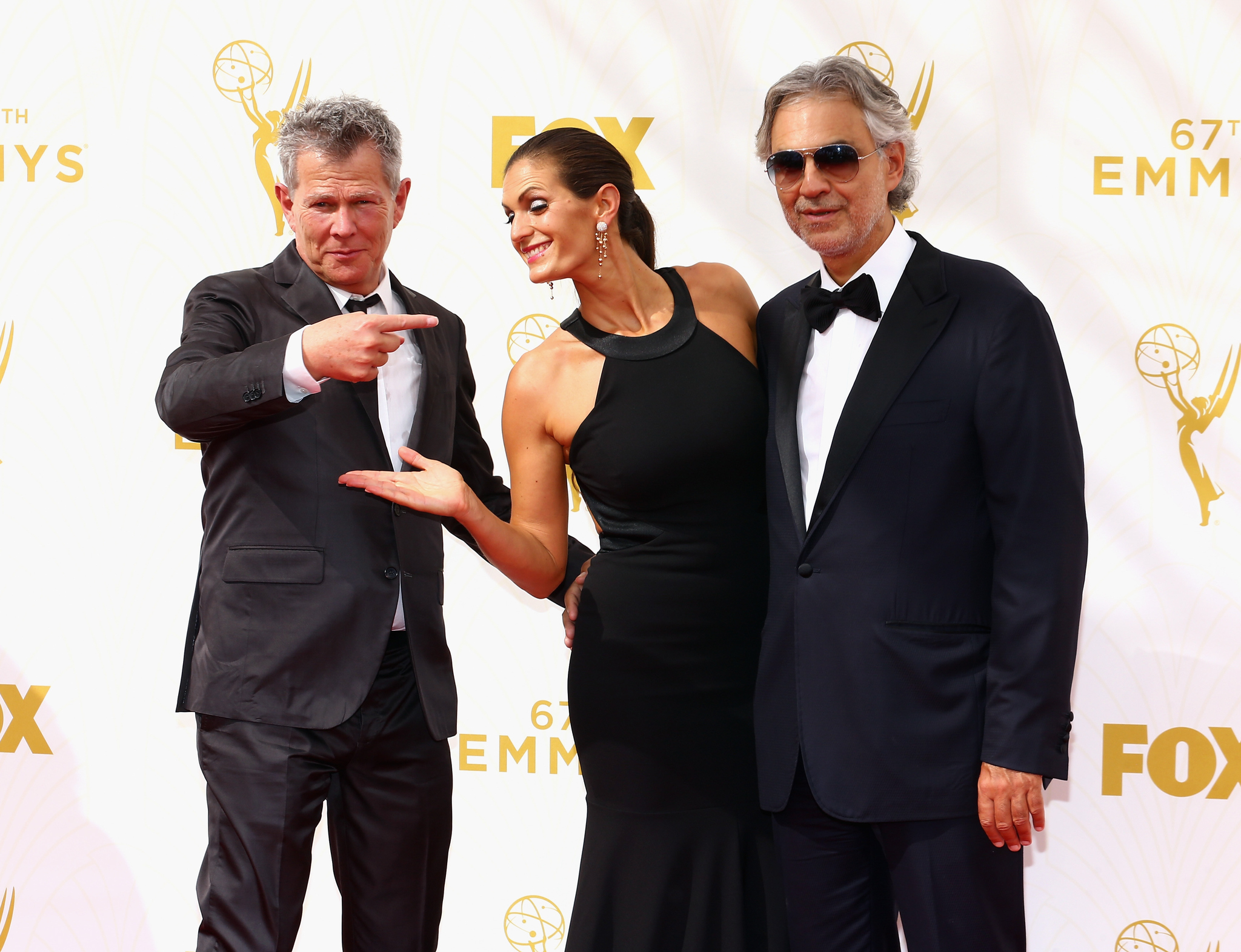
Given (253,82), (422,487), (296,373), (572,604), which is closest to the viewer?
(296,373)

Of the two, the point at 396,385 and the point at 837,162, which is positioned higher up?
the point at 837,162

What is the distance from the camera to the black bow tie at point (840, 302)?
1.66 metres

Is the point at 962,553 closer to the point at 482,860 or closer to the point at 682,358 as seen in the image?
the point at 682,358

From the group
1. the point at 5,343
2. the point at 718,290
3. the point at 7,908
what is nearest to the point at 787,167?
the point at 718,290

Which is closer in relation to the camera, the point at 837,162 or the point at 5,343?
the point at 837,162

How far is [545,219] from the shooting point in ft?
6.21

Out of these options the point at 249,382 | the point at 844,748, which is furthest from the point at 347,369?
the point at 844,748

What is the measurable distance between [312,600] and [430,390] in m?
0.45

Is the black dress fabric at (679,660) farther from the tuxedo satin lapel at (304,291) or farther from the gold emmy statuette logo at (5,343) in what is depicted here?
the gold emmy statuette logo at (5,343)

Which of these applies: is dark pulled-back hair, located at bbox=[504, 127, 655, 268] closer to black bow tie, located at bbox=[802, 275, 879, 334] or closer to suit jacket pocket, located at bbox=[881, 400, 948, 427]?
black bow tie, located at bbox=[802, 275, 879, 334]

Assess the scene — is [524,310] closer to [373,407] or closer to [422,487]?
[373,407]

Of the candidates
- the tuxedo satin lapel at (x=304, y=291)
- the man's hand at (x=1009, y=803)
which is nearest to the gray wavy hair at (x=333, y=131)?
the tuxedo satin lapel at (x=304, y=291)

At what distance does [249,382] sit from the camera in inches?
65.1

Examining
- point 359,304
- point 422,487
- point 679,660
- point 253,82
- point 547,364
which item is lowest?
point 679,660
